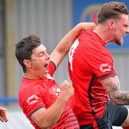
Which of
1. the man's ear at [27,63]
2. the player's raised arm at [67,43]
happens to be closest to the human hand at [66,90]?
the man's ear at [27,63]

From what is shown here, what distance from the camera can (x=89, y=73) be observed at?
19.1 ft

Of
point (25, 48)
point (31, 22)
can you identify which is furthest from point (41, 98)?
point (31, 22)

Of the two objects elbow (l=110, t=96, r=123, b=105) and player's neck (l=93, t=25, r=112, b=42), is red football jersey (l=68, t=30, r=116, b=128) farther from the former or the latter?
elbow (l=110, t=96, r=123, b=105)

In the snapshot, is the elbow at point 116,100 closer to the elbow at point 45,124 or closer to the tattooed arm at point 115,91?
the tattooed arm at point 115,91

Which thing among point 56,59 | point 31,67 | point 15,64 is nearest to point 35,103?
point 31,67

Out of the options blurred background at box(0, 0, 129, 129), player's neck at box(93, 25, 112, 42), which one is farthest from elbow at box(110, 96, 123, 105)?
blurred background at box(0, 0, 129, 129)

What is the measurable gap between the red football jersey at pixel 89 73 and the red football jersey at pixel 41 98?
0.75 feet

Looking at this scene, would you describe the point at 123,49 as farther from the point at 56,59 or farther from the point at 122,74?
the point at 56,59

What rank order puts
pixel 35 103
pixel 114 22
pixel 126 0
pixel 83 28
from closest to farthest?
1. pixel 35 103
2. pixel 114 22
3. pixel 83 28
4. pixel 126 0

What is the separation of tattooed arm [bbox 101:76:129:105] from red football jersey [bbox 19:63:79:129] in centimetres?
34

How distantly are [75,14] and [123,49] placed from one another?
3.24 feet

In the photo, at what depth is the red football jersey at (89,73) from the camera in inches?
225

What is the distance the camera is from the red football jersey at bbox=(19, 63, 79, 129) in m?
5.48

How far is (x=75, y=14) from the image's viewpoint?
12.0 meters
